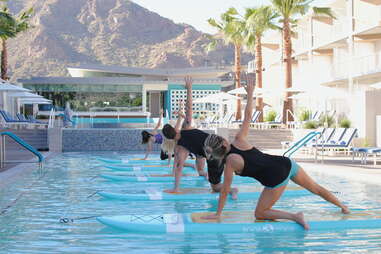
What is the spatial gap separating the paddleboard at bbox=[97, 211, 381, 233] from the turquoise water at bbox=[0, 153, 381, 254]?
0.31 ft

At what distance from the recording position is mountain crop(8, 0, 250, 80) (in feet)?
348

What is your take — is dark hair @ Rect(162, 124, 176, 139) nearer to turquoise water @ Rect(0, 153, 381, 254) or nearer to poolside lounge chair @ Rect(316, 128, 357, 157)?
turquoise water @ Rect(0, 153, 381, 254)

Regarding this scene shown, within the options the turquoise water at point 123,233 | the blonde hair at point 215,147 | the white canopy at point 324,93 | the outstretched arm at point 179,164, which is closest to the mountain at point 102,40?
the white canopy at point 324,93

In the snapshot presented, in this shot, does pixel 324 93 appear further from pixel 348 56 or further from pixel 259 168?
pixel 259 168

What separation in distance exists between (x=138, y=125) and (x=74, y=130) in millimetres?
10187

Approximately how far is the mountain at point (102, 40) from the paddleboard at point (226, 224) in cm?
9397

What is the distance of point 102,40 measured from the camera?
4609 inches

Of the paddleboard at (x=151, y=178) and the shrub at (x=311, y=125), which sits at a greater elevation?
the shrub at (x=311, y=125)

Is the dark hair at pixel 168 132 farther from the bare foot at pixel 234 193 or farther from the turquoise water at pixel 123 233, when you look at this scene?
the bare foot at pixel 234 193

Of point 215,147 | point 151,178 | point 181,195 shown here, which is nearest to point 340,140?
point 151,178

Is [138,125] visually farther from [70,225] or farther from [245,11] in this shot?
[70,225]

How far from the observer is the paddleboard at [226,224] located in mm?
5883

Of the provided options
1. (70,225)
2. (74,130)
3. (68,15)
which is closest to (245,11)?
(74,130)

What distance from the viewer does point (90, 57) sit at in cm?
10869
